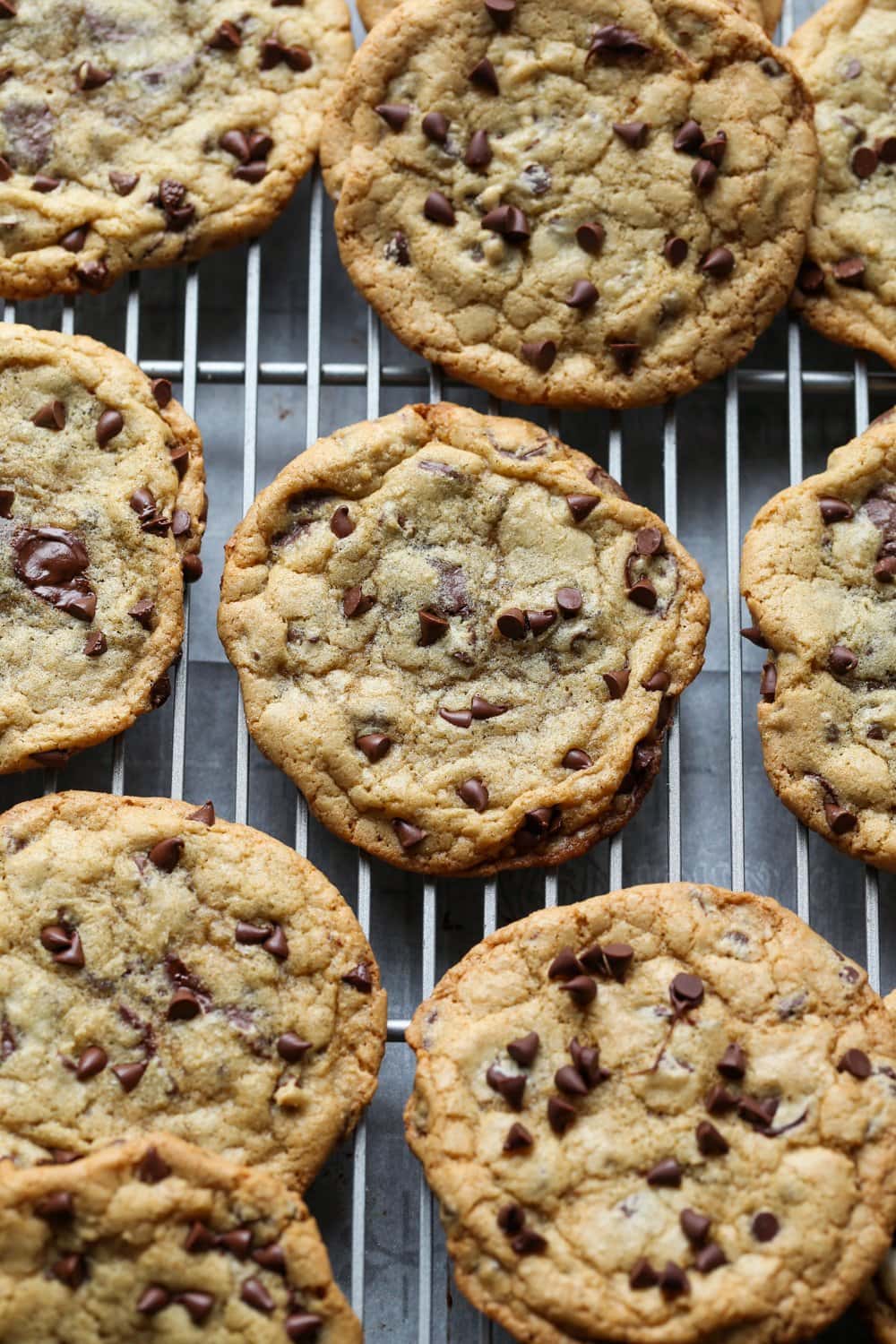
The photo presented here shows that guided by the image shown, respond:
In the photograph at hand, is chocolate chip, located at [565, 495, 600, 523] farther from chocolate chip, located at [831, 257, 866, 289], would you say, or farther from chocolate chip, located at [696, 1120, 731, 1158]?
chocolate chip, located at [696, 1120, 731, 1158]

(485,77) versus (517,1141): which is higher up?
(485,77)

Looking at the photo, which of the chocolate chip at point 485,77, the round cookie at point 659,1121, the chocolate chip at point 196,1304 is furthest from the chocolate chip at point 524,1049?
the chocolate chip at point 485,77

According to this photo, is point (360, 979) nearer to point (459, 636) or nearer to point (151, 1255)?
point (151, 1255)

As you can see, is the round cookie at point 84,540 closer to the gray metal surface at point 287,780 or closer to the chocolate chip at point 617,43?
the gray metal surface at point 287,780

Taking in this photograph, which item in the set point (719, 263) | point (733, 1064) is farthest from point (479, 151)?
point (733, 1064)

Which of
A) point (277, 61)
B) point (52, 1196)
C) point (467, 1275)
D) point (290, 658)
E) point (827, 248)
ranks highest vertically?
point (277, 61)

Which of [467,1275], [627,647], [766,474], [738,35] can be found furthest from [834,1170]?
[738,35]

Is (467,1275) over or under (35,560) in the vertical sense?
under

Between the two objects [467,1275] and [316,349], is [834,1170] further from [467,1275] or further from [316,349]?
[316,349]
